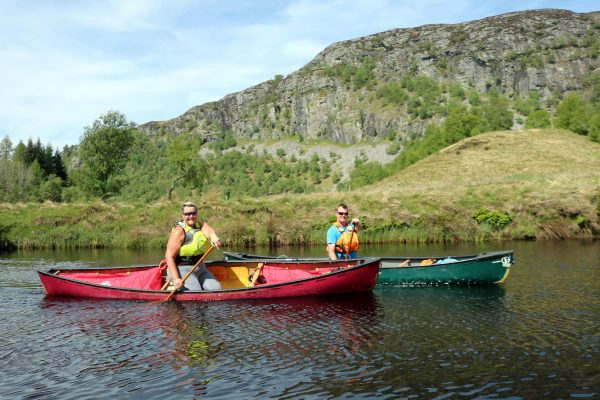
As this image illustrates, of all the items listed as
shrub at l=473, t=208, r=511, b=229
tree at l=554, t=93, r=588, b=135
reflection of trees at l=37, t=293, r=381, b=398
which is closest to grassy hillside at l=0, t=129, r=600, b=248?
shrub at l=473, t=208, r=511, b=229

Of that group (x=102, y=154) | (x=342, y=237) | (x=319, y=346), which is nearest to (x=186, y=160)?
(x=102, y=154)

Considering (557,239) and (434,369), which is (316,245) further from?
(434,369)

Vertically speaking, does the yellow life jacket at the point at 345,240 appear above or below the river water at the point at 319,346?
above

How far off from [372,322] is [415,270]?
198 inches

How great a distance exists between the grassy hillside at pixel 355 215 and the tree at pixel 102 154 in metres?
31.5

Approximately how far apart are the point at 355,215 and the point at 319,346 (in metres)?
28.0

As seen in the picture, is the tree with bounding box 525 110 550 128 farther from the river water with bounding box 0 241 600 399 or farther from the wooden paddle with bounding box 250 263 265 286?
the wooden paddle with bounding box 250 263 265 286

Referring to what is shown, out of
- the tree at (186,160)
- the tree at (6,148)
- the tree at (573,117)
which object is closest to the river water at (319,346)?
the tree at (186,160)

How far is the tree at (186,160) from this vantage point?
252 ft

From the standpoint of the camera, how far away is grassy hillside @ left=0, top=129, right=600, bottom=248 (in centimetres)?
3444

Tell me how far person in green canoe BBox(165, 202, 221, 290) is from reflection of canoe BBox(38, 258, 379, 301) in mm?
482

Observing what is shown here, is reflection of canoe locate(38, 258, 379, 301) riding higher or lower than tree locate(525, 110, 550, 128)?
lower

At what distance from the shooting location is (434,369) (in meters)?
8.53

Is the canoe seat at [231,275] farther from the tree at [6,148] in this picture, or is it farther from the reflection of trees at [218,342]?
the tree at [6,148]
